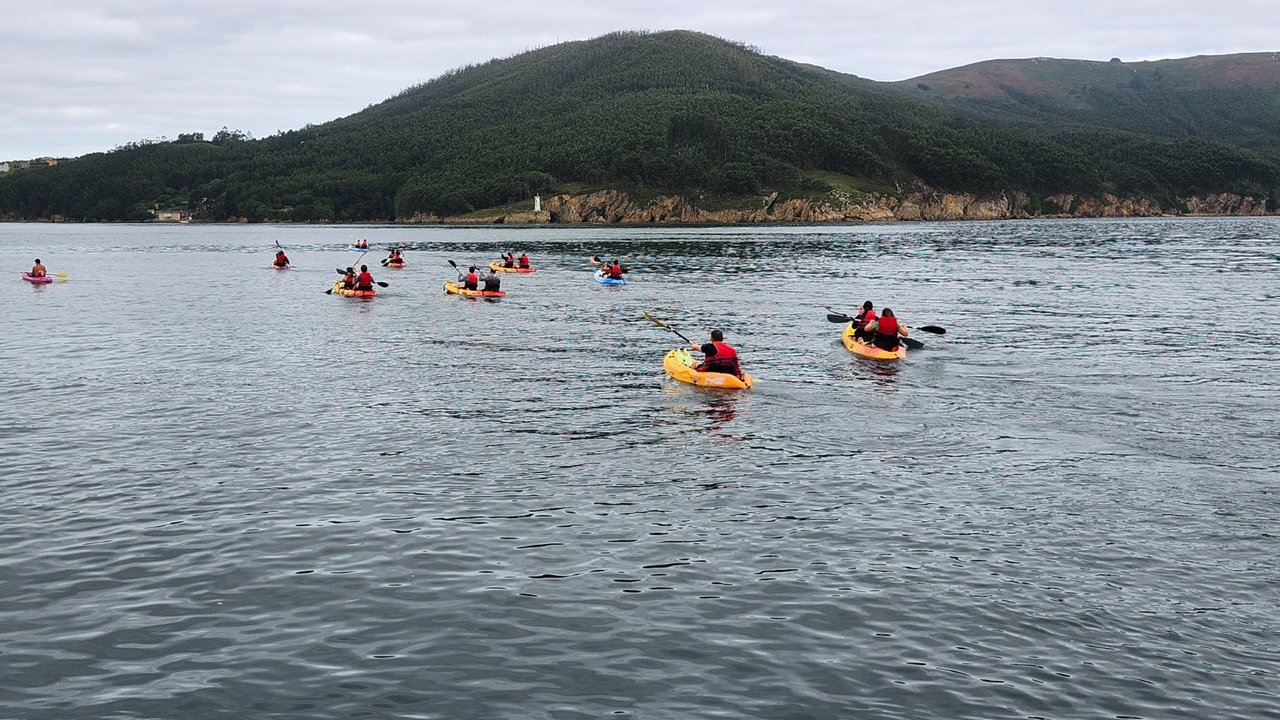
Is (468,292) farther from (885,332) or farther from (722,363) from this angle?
(722,363)

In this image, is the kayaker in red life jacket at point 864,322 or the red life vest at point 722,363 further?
the kayaker in red life jacket at point 864,322

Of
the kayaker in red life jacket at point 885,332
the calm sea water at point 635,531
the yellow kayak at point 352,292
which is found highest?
the yellow kayak at point 352,292

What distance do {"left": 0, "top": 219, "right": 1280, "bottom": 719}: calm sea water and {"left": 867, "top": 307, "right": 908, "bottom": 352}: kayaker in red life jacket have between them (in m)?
1.21

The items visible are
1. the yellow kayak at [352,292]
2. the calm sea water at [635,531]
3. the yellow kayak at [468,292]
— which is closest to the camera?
the calm sea water at [635,531]

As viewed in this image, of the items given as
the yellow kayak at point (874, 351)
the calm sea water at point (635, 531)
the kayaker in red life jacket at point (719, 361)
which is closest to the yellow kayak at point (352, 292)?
the calm sea water at point (635, 531)

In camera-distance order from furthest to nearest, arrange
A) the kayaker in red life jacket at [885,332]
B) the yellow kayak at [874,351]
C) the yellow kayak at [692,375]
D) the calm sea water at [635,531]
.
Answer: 1. the yellow kayak at [874,351]
2. the kayaker in red life jacket at [885,332]
3. the yellow kayak at [692,375]
4. the calm sea water at [635,531]

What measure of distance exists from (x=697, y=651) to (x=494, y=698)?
2732 millimetres

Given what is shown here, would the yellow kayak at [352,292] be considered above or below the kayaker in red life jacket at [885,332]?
above

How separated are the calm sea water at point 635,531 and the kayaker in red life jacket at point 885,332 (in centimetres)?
121

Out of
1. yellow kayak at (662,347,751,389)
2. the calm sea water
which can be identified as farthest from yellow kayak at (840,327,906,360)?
yellow kayak at (662,347,751,389)

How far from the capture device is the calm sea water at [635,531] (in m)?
11.8

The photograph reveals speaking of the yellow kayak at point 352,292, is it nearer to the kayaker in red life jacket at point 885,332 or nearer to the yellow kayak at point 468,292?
the yellow kayak at point 468,292

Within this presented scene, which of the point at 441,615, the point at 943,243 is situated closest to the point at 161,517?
the point at 441,615

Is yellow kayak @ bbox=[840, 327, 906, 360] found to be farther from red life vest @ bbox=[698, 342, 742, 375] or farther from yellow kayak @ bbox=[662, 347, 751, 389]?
red life vest @ bbox=[698, 342, 742, 375]
